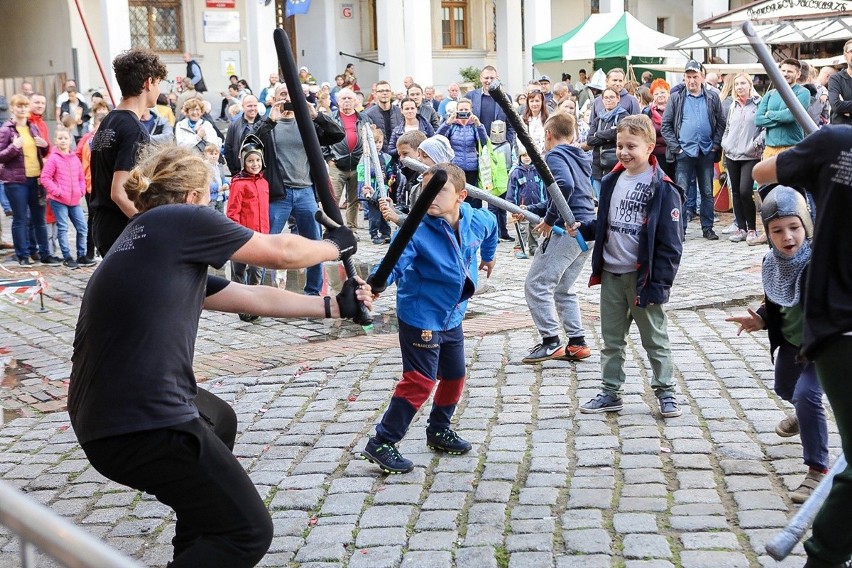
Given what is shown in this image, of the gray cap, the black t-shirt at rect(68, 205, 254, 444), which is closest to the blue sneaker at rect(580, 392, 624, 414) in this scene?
the gray cap

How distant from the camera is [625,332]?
248 inches

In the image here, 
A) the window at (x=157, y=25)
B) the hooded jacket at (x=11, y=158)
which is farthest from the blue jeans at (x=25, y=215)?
Result: the window at (x=157, y=25)

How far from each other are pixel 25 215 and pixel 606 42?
53.1 feet

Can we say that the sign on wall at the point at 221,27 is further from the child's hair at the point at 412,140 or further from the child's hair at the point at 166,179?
the child's hair at the point at 166,179

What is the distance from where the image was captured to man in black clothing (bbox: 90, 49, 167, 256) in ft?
19.8

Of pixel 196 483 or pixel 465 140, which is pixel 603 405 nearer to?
pixel 196 483

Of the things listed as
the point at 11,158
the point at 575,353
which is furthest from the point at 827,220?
the point at 11,158

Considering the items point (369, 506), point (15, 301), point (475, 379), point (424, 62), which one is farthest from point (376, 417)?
point (424, 62)

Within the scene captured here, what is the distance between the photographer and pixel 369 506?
492cm

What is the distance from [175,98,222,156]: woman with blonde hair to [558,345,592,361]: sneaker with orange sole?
6.99 meters

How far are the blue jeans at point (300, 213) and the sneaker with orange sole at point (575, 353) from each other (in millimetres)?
3122

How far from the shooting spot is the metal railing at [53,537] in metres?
1.69

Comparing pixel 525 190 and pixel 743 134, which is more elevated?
pixel 743 134

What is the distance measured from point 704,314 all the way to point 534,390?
2706 mm
